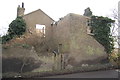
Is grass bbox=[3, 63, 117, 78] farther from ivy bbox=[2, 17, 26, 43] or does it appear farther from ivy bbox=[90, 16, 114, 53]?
ivy bbox=[2, 17, 26, 43]

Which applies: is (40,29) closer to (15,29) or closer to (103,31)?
(15,29)

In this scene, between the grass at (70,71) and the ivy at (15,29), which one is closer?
the grass at (70,71)

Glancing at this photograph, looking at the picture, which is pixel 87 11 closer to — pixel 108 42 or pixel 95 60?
pixel 108 42

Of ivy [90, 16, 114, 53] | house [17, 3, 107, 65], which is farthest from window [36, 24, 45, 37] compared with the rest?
ivy [90, 16, 114, 53]

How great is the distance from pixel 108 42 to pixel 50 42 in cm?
803

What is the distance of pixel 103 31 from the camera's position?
2288cm

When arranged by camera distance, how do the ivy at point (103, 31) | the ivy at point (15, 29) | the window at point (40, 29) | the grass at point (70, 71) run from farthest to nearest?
the window at point (40, 29), the ivy at point (15, 29), the ivy at point (103, 31), the grass at point (70, 71)

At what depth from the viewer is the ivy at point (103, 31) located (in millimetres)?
22688

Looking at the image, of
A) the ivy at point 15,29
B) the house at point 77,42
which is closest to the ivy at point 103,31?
the house at point 77,42

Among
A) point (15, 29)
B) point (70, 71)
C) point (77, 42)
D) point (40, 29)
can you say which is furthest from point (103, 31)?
point (15, 29)

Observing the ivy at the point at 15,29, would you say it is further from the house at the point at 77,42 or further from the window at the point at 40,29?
the window at the point at 40,29

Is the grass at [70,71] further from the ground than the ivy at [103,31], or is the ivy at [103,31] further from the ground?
the ivy at [103,31]

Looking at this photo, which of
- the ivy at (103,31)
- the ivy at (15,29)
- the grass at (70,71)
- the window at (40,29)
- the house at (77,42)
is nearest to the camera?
the grass at (70,71)

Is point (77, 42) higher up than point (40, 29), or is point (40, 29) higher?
point (40, 29)
